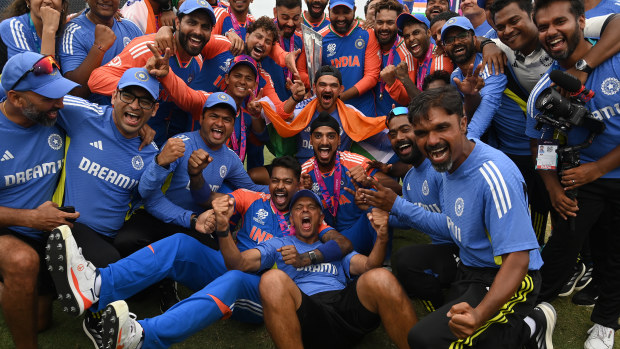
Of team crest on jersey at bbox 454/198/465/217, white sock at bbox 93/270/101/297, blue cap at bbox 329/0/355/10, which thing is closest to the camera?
team crest on jersey at bbox 454/198/465/217

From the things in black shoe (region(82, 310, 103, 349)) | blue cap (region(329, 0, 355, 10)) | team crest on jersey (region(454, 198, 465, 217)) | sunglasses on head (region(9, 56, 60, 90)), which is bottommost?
black shoe (region(82, 310, 103, 349))

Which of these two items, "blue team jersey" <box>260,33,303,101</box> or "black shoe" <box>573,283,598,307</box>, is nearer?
"black shoe" <box>573,283,598,307</box>

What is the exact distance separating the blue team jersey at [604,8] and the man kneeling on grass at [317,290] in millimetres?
2815

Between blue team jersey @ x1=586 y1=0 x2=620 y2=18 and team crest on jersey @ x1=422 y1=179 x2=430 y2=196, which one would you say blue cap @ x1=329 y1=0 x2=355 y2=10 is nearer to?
blue team jersey @ x1=586 y1=0 x2=620 y2=18

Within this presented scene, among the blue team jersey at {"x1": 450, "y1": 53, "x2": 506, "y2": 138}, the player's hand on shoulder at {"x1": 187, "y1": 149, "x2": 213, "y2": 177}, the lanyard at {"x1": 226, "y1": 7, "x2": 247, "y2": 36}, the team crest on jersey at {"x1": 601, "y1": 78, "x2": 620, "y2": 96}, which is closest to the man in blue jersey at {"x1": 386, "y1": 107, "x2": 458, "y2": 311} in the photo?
the blue team jersey at {"x1": 450, "y1": 53, "x2": 506, "y2": 138}

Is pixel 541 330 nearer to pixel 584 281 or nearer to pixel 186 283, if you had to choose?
pixel 584 281

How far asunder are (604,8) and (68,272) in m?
5.12

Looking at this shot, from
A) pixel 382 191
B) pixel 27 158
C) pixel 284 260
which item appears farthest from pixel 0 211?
pixel 382 191

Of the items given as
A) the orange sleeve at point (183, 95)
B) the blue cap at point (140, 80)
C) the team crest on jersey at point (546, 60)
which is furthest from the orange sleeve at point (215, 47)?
the team crest on jersey at point (546, 60)

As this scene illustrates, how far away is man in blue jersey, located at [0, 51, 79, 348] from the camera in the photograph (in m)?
3.69

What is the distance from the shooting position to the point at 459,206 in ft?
11.6

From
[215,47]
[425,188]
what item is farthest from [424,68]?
[215,47]

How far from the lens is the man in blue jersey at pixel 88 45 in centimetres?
518

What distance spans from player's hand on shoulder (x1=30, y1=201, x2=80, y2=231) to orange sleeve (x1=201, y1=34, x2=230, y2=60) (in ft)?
9.10
